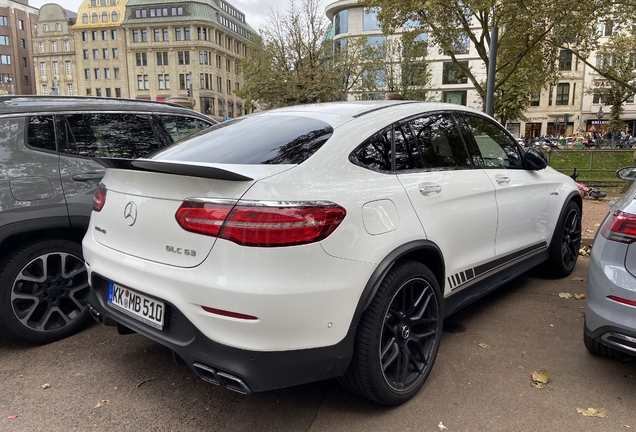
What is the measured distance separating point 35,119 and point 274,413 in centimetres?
275

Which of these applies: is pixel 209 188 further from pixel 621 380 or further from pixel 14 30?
pixel 14 30

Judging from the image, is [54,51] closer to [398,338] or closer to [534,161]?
[534,161]

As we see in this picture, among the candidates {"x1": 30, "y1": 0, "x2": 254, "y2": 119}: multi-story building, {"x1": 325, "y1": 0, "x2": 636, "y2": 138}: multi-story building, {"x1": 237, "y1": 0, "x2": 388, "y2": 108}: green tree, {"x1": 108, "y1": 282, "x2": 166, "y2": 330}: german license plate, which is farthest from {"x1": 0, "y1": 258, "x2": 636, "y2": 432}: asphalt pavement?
{"x1": 30, "y1": 0, "x2": 254, "y2": 119}: multi-story building

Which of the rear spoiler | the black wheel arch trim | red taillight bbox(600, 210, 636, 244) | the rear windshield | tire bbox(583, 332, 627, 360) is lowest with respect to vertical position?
tire bbox(583, 332, 627, 360)

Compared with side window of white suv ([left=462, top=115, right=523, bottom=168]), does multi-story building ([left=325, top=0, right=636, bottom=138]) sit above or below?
above

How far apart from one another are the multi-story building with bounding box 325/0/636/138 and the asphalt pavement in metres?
51.7

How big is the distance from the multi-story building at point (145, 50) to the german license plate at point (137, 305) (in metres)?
73.7

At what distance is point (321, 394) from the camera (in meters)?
2.90

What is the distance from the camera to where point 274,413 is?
271cm

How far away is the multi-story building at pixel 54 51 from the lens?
7806 cm

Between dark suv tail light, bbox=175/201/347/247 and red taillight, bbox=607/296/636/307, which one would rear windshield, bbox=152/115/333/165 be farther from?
red taillight, bbox=607/296/636/307

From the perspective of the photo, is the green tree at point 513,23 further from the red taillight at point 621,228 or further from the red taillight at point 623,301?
the red taillight at point 623,301

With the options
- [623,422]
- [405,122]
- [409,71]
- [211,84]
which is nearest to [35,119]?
[405,122]

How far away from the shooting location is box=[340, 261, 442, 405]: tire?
248cm
